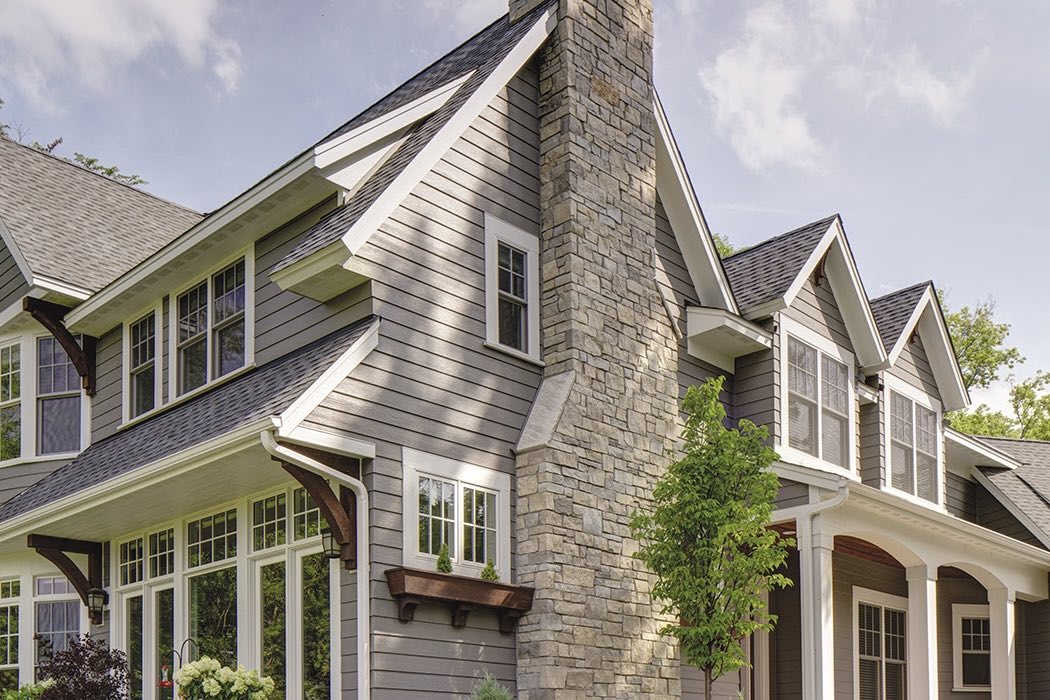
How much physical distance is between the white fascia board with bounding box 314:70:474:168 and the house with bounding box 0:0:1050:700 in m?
0.03

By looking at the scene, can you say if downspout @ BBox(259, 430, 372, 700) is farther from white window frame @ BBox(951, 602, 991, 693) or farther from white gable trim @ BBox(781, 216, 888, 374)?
white window frame @ BBox(951, 602, 991, 693)

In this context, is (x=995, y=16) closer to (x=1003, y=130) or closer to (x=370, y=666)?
(x=1003, y=130)

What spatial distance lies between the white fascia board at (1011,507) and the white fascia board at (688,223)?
7.54 m

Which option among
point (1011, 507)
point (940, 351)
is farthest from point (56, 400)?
point (1011, 507)

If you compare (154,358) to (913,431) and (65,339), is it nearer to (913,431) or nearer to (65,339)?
(65,339)

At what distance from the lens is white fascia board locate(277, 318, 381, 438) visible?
985cm

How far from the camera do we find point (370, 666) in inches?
394

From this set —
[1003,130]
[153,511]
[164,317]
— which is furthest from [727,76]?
[153,511]

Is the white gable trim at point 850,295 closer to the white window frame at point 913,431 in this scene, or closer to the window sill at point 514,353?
the white window frame at point 913,431

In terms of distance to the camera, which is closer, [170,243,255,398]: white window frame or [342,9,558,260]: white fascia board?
[342,9,558,260]: white fascia board

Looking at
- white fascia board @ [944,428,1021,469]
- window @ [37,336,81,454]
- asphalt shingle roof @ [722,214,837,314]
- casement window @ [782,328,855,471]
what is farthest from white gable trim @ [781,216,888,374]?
window @ [37,336,81,454]

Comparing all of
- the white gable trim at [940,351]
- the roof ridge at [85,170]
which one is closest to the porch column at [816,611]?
the white gable trim at [940,351]

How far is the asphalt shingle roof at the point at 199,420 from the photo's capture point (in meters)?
10.6

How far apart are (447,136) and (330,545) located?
4.17 meters
